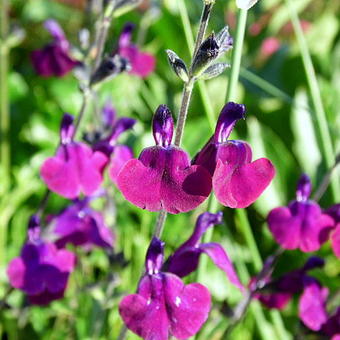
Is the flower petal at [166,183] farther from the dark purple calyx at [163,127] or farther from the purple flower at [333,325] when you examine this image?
the purple flower at [333,325]

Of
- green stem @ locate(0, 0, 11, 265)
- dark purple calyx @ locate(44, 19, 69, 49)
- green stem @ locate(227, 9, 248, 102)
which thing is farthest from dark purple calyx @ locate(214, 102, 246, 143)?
green stem @ locate(0, 0, 11, 265)

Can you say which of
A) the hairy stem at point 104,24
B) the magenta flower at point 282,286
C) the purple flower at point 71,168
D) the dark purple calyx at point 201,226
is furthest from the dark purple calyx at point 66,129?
the magenta flower at point 282,286

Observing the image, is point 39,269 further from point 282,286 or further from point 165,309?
point 282,286

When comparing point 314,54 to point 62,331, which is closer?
point 62,331

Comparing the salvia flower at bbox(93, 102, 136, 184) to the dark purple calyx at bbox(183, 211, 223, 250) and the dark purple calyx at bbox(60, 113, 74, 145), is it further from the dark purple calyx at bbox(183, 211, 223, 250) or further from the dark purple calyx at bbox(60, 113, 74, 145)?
the dark purple calyx at bbox(183, 211, 223, 250)

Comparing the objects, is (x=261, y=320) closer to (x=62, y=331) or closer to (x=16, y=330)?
(x=62, y=331)

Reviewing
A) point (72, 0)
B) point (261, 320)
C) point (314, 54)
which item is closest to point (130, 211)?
point (261, 320)
